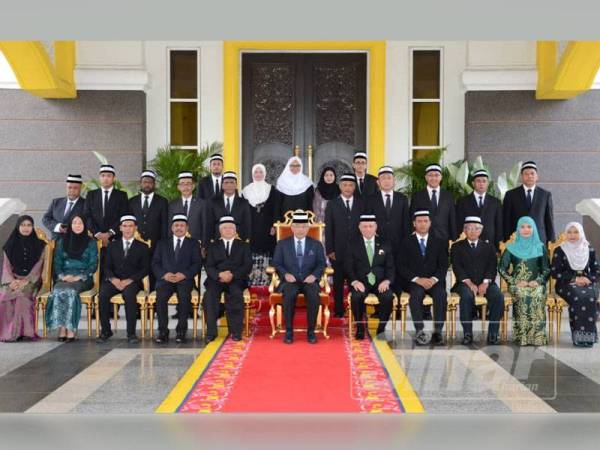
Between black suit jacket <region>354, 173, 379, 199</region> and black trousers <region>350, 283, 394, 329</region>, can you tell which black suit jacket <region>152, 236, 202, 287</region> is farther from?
black suit jacket <region>354, 173, 379, 199</region>

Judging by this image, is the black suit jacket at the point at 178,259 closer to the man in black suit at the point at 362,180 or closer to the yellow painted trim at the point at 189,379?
the yellow painted trim at the point at 189,379

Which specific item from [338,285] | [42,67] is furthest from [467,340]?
[42,67]

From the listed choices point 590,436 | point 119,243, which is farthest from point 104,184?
point 590,436

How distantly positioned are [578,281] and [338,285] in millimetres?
2359

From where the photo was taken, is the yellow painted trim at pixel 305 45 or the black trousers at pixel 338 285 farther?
the yellow painted trim at pixel 305 45

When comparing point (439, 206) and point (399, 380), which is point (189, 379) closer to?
point (399, 380)

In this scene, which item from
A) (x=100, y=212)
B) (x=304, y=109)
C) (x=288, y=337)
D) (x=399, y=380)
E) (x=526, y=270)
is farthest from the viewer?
(x=304, y=109)

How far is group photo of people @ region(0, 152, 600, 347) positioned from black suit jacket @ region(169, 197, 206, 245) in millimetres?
13

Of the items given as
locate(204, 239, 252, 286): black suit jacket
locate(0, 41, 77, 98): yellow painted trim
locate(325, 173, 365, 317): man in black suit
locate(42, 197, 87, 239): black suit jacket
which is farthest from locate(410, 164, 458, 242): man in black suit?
locate(0, 41, 77, 98): yellow painted trim

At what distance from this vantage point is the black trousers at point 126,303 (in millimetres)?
8023

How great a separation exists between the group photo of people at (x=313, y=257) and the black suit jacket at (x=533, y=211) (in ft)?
0.04

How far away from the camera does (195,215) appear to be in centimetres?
877

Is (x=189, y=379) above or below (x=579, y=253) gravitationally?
below

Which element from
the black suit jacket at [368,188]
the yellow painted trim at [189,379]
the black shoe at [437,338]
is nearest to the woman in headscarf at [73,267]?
the yellow painted trim at [189,379]
